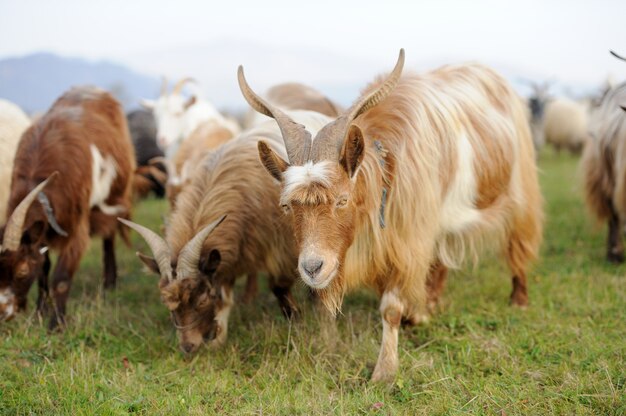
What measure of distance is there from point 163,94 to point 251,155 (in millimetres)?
5488

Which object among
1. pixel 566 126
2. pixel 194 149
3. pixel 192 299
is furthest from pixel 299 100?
pixel 566 126

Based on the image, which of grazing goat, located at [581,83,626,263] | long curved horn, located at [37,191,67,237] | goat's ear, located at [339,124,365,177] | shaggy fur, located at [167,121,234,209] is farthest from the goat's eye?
grazing goat, located at [581,83,626,263]

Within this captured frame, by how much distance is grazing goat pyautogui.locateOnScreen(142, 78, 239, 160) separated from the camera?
9727mm

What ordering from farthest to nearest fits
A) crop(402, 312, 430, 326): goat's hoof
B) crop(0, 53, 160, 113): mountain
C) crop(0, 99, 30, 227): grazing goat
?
crop(0, 53, 160, 113): mountain < crop(0, 99, 30, 227): grazing goat < crop(402, 312, 430, 326): goat's hoof

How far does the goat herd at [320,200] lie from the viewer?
13.0 ft

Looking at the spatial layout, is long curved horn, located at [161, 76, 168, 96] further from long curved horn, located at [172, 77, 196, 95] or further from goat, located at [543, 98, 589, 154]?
goat, located at [543, 98, 589, 154]

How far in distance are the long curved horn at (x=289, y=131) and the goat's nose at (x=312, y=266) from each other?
2.23 ft

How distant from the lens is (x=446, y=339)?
4977 mm

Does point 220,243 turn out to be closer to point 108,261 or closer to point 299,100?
point 108,261

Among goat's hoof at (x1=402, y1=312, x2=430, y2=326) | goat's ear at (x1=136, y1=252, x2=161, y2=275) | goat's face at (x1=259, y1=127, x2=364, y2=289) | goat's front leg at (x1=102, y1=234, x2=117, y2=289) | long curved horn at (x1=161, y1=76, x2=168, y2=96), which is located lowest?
goat's front leg at (x1=102, y1=234, x2=117, y2=289)

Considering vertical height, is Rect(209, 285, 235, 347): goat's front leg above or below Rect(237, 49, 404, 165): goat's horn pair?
below

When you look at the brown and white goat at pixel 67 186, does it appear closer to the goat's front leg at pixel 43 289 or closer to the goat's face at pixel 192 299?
the goat's front leg at pixel 43 289

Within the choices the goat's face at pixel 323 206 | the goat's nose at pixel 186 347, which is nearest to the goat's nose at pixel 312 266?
the goat's face at pixel 323 206

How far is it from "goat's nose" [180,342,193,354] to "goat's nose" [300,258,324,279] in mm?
1695
